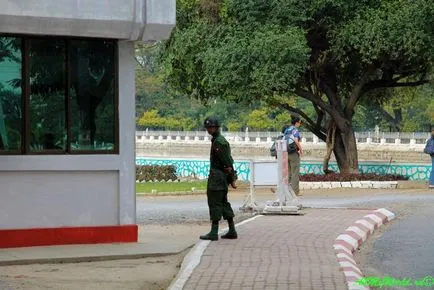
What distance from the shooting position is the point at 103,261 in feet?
40.0

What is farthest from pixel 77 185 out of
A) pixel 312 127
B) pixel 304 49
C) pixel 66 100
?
pixel 312 127

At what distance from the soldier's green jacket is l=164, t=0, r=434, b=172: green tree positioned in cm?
1680

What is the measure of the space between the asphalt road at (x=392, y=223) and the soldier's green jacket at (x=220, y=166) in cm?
212

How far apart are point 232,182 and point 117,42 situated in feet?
8.16

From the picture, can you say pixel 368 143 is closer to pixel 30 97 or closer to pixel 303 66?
pixel 303 66

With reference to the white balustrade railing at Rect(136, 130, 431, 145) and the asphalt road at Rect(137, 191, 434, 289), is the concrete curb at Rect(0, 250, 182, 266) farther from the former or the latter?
the white balustrade railing at Rect(136, 130, 431, 145)

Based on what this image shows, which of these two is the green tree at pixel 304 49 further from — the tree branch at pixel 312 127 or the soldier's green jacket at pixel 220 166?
the soldier's green jacket at pixel 220 166

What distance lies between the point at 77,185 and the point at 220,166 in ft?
6.41

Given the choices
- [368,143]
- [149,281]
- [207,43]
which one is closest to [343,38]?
[207,43]

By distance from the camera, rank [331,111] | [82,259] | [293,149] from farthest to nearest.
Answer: [331,111], [293,149], [82,259]

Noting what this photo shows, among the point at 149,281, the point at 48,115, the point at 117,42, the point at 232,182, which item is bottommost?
the point at 149,281

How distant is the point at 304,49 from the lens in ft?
98.7

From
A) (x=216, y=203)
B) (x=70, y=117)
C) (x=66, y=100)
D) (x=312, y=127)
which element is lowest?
(x=216, y=203)

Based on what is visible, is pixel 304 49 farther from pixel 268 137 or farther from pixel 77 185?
pixel 268 137
